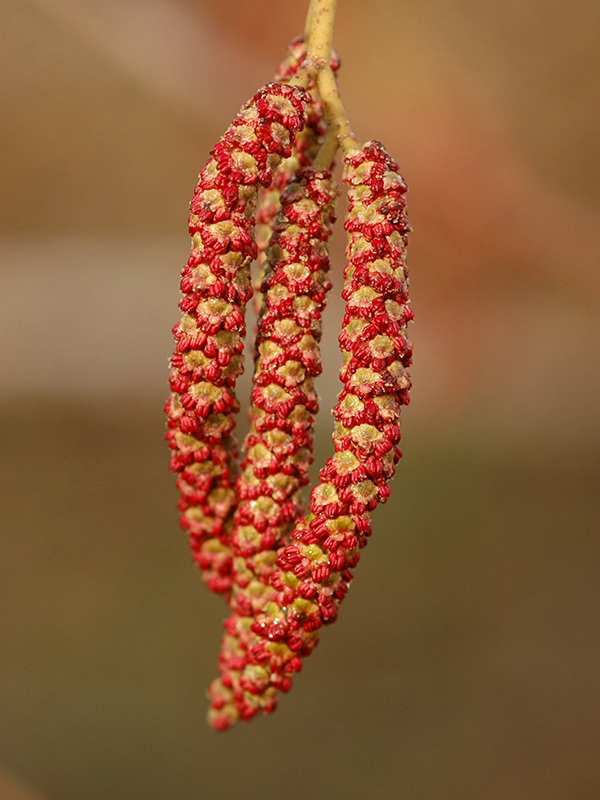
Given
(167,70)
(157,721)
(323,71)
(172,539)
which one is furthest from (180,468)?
(172,539)

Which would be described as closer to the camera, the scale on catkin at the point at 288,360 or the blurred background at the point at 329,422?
the scale on catkin at the point at 288,360

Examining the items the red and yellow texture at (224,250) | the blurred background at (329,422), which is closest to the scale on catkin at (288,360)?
the red and yellow texture at (224,250)

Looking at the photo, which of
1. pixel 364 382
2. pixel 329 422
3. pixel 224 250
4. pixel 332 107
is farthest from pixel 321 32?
pixel 329 422

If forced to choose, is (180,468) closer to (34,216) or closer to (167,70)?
(167,70)

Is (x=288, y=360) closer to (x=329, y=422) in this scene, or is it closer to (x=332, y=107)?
(x=332, y=107)

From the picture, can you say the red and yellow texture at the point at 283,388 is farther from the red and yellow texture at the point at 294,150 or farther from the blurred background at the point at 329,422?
the blurred background at the point at 329,422

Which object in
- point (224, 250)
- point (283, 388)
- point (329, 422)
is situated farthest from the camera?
point (329, 422)

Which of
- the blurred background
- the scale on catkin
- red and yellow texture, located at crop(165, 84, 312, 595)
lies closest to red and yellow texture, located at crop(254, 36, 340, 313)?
the scale on catkin
